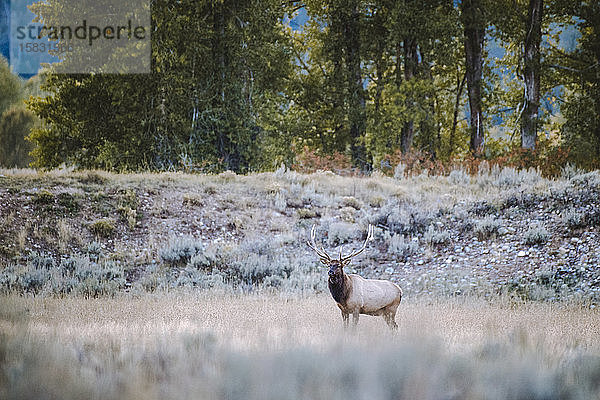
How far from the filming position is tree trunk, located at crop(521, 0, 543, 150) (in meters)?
13.7

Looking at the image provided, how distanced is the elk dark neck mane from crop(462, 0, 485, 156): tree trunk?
38.0ft

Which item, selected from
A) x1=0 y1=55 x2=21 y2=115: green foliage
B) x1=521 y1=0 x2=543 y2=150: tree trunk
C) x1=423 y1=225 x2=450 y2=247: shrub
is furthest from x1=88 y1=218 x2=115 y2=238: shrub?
x1=0 y1=55 x2=21 y2=115: green foliage

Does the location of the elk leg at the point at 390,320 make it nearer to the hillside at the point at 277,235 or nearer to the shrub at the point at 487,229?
the hillside at the point at 277,235

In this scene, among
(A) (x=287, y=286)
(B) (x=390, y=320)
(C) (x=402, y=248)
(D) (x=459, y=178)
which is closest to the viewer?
(B) (x=390, y=320)

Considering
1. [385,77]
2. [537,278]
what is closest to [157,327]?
[537,278]

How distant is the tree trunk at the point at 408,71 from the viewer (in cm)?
1650

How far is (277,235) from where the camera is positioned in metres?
9.40

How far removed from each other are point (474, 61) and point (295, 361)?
14.6 m

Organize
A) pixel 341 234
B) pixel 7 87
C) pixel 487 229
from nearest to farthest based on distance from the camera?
pixel 487 229 < pixel 341 234 < pixel 7 87

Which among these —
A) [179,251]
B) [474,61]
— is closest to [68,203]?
[179,251]

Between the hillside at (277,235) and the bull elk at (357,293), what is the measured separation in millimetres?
3149

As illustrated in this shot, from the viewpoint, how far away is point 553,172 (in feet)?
42.0

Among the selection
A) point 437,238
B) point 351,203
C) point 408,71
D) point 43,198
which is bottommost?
point 437,238

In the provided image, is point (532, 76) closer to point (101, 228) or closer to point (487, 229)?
point (487, 229)
